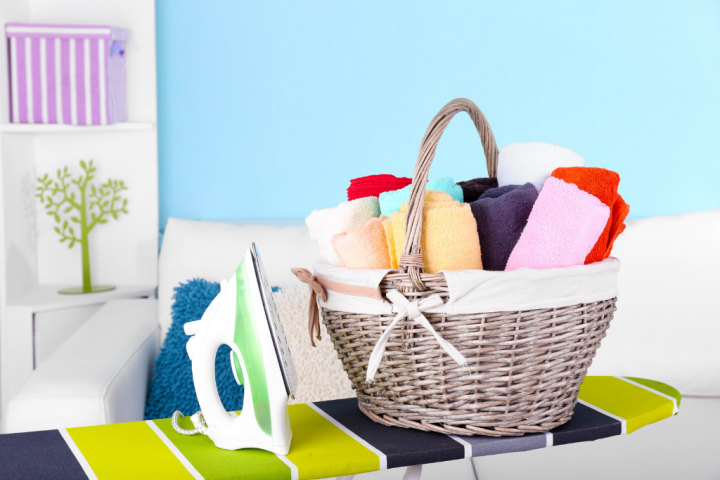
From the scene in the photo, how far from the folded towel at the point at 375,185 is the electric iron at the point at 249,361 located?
0.79 ft

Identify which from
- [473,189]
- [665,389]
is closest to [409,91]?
[473,189]

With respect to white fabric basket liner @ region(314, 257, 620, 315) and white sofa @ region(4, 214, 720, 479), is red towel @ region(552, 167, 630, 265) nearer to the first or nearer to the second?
white fabric basket liner @ region(314, 257, 620, 315)

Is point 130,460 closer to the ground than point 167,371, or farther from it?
farther from it

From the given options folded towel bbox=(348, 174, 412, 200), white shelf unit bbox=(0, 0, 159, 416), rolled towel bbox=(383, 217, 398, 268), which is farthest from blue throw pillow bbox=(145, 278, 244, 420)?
rolled towel bbox=(383, 217, 398, 268)

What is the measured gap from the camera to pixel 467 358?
0.76 metres

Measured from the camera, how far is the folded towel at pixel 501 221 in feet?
2.78

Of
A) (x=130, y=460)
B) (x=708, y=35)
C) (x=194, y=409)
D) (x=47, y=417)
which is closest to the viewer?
(x=130, y=460)

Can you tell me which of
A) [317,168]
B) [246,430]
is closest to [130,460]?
[246,430]

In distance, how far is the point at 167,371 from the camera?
1.58 metres

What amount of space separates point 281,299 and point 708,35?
4.81ft

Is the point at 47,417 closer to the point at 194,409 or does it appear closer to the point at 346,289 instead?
the point at 194,409

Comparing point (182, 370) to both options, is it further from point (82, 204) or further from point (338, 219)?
point (338, 219)

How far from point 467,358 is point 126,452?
36 centimetres

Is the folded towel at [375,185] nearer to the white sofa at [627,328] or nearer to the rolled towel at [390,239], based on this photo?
the rolled towel at [390,239]
